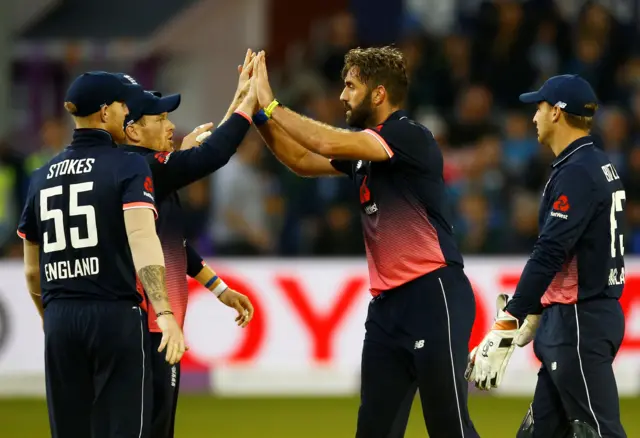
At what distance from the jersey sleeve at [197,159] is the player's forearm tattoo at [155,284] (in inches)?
31.2

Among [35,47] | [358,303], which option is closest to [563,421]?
[358,303]

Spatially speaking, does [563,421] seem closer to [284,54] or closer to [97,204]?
[97,204]

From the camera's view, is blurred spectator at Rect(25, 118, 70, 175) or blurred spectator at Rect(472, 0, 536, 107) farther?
blurred spectator at Rect(472, 0, 536, 107)

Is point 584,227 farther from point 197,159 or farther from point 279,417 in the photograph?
point 279,417

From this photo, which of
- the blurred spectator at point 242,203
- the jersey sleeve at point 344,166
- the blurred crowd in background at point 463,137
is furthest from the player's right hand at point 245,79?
the blurred spectator at point 242,203

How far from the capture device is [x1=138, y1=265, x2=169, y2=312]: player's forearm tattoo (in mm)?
5812

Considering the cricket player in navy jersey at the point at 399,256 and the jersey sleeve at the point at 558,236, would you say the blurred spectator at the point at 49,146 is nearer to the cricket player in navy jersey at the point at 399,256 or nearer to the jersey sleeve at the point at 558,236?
the cricket player in navy jersey at the point at 399,256

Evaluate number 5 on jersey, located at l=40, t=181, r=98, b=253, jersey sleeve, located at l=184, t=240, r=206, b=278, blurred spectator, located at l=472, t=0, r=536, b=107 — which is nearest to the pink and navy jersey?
jersey sleeve, located at l=184, t=240, r=206, b=278

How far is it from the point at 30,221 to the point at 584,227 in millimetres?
2799

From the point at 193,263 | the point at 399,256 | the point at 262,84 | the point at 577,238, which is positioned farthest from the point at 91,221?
the point at 577,238

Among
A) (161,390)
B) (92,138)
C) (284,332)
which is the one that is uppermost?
(92,138)

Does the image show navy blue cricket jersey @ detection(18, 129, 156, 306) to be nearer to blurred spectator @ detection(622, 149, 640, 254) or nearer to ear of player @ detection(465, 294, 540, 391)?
ear of player @ detection(465, 294, 540, 391)

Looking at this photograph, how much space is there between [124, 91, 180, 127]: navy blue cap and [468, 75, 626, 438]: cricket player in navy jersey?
2.03 metres

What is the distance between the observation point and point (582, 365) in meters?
6.45
